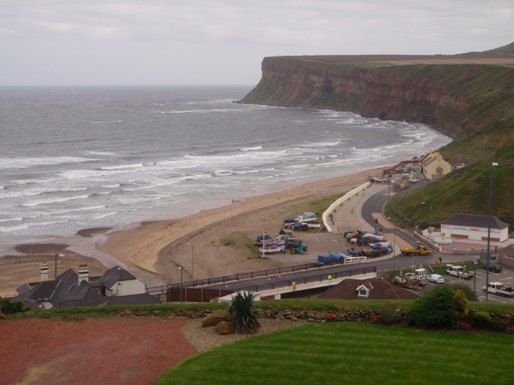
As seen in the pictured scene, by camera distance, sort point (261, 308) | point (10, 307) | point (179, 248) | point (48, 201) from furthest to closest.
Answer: point (48, 201)
point (179, 248)
point (10, 307)
point (261, 308)

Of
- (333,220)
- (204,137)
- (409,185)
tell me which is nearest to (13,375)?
(333,220)

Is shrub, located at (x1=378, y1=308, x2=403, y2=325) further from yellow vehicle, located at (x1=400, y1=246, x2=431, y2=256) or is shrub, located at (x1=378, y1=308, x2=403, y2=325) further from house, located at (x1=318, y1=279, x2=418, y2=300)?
yellow vehicle, located at (x1=400, y1=246, x2=431, y2=256)

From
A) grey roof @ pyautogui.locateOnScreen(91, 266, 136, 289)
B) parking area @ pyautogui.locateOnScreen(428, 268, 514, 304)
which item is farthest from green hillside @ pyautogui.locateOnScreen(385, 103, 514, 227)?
grey roof @ pyautogui.locateOnScreen(91, 266, 136, 289)

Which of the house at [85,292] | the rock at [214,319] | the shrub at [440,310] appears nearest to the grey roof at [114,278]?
the house at [85,292]

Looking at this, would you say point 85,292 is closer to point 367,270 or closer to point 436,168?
point 367,270

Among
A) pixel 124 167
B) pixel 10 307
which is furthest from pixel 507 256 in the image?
pixel 124 167

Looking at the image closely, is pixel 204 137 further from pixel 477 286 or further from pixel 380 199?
pixel 477 286

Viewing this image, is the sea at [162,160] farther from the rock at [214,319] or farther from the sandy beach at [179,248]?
the rock at [214,319]
